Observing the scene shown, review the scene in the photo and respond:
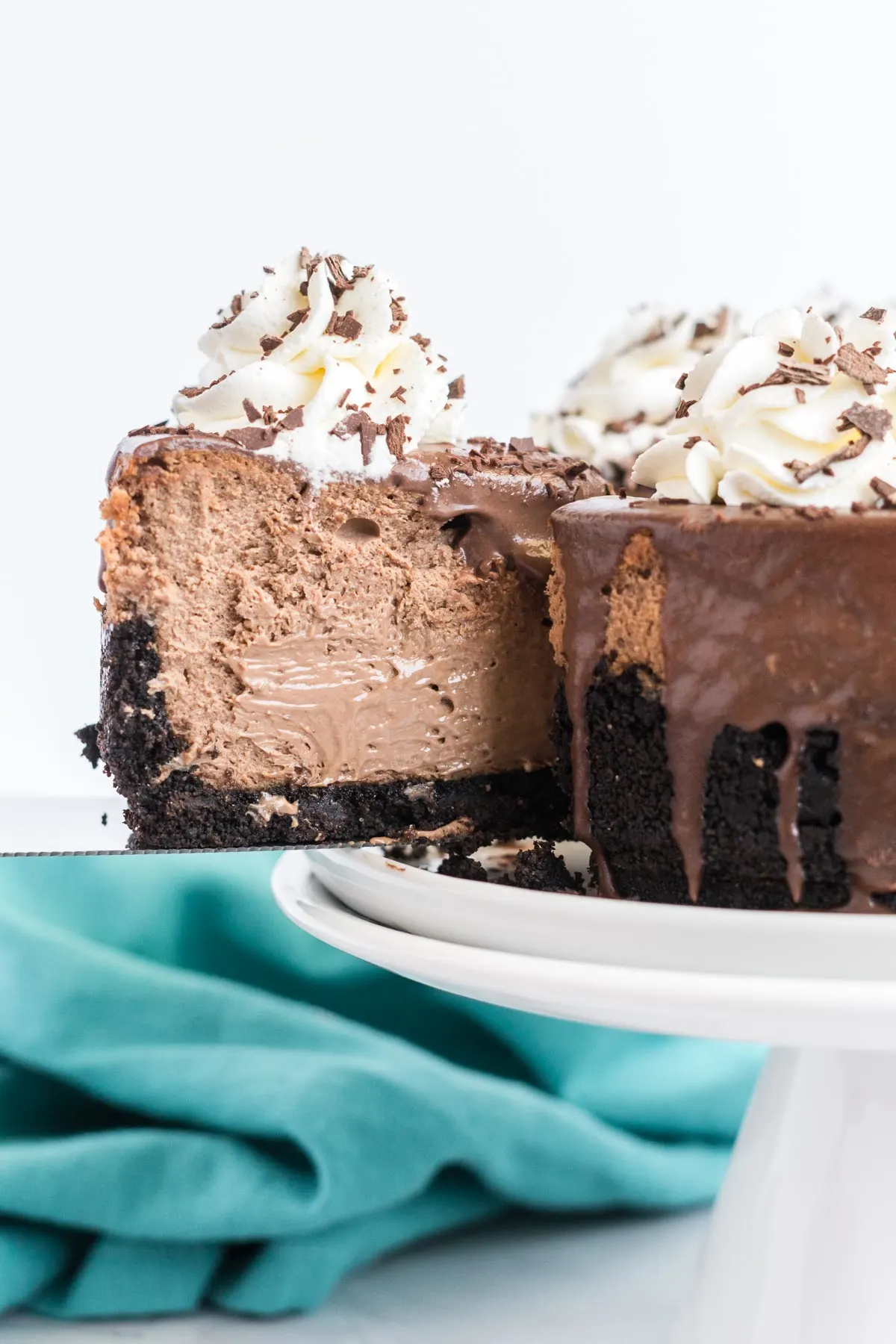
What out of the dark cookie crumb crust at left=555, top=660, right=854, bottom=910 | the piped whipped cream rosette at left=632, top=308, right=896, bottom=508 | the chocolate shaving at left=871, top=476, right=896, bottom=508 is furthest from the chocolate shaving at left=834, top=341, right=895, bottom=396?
the dark cookie crumb crust at left=555, top=660, right=854, bottom=910

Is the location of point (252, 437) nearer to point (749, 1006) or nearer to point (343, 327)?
point (343, 327)

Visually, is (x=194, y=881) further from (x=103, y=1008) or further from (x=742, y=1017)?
(x=742, y=1017)

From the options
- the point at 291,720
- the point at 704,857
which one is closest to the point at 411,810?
the point at 291,720

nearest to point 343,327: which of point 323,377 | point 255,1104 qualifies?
point 323,377

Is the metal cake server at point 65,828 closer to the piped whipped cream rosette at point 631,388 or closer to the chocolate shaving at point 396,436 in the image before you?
the chocolate shaving at point 396,436

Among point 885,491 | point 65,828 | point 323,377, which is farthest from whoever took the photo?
point 323,377

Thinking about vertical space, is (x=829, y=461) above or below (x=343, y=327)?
below

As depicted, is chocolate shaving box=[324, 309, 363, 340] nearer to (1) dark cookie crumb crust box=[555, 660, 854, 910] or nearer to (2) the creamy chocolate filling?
(2) the creamy chocolate filling
